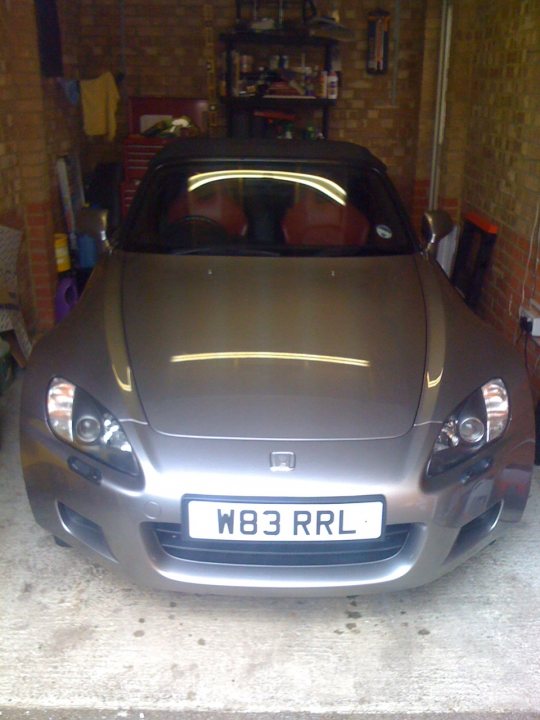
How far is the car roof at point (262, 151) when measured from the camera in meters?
3.30

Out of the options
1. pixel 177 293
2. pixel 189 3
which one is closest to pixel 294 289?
pixel 177 293

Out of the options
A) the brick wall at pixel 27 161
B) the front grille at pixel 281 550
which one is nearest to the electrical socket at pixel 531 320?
the front grille at pixel 281 550

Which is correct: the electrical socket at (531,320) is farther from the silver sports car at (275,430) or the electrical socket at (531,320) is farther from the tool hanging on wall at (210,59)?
the tool hanging on wall at (210,59)

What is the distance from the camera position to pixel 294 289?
2.75 m

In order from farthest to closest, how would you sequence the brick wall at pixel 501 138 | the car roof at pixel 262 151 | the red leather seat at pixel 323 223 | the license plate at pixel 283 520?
the brick wall at pixel 501 138
the car roof at pixel 262 151
the red leather seat at pixel 323 223
the license plate at pixel 283 520

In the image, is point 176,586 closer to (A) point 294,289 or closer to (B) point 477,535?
(B) point 477,535

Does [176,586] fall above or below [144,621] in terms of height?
above

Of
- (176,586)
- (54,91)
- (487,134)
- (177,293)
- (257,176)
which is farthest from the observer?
(54,91)

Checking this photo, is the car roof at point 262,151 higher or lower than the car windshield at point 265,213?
higher

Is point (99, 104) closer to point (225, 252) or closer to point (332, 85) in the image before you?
point (332, 85)

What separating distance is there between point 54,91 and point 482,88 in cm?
299

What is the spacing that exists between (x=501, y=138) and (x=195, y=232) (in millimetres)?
2304

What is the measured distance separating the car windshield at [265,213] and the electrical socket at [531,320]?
0.85 m

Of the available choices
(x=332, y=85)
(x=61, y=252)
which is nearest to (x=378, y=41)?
(x=332, y=85)
